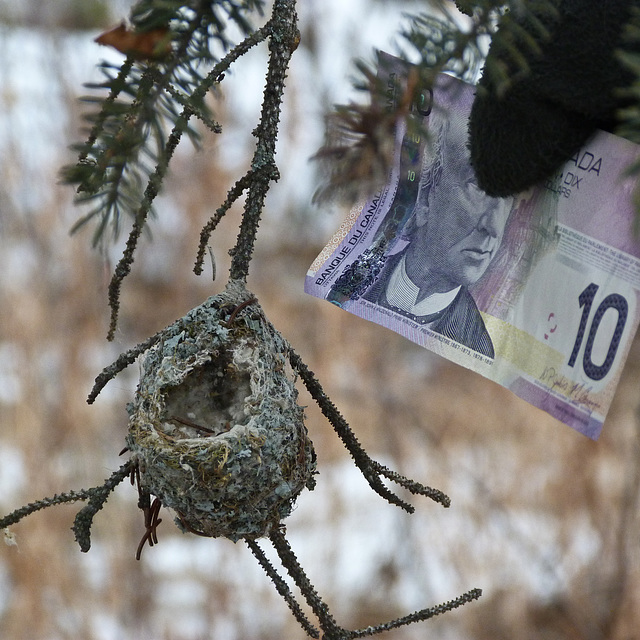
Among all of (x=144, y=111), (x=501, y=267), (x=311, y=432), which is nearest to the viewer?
(x=144, y=111)

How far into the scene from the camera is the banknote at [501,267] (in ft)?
1.99

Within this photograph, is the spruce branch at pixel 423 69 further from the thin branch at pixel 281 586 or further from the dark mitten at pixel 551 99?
the thin branch at pixel 281 586

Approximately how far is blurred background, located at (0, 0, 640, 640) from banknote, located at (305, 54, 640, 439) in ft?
4.91

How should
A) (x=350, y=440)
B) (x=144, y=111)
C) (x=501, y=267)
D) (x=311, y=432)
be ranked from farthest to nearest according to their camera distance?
Answer: (x=311, y=432), (x=501, y=267), (x=350, y=440), (x=144, y=111)

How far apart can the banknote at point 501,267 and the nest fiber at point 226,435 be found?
16cm

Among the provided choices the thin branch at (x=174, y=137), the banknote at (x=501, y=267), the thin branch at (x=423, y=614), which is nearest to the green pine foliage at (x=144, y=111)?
the thin branch at (x=174, y=137)

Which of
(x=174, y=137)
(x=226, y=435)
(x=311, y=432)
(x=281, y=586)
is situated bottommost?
(x=311, y=432)

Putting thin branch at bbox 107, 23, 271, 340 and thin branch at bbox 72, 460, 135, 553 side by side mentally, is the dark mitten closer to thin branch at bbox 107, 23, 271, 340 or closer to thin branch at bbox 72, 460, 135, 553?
thin branch at bbox 107, 23, 271, 340

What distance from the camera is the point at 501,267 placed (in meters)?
0.67

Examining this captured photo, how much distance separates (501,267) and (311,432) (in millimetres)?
1804

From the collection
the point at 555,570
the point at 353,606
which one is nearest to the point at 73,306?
the point at 353,606

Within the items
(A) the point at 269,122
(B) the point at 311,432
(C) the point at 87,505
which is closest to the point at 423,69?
(A) the point at 269,122

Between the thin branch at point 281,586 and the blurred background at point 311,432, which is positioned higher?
the thin branch at point 281,586

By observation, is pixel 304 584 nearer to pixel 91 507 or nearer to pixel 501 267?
pixel 91 507
